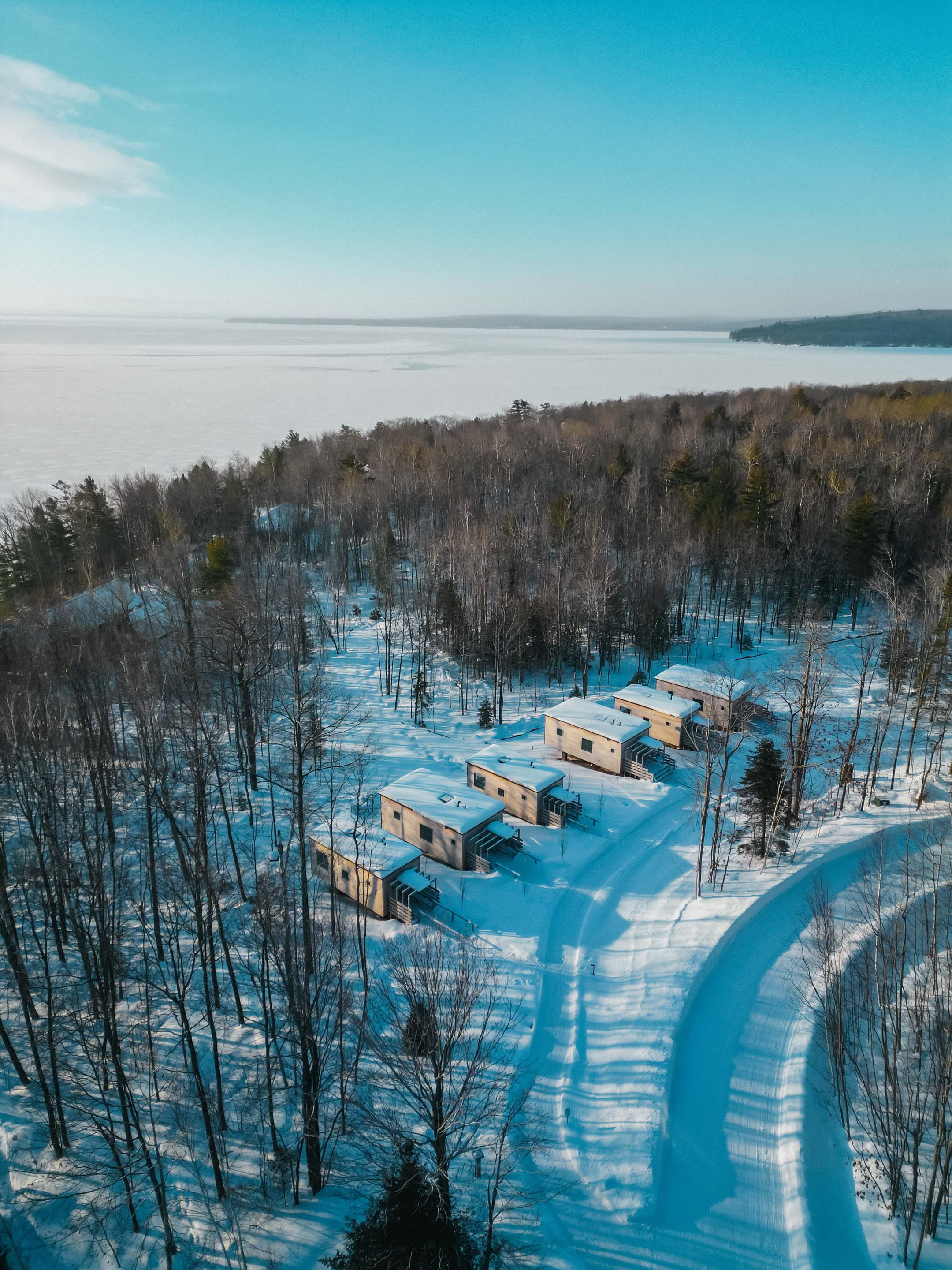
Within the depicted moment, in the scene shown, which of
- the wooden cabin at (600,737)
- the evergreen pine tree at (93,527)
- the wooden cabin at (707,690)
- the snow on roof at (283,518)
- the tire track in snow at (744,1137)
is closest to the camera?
the tire track in snow at (744,1137)

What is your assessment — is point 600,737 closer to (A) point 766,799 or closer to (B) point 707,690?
(A) point 766,799

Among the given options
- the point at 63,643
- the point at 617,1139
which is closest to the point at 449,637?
the point at 63,643

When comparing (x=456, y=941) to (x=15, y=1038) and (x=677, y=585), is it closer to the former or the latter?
(x=15, y=1038)

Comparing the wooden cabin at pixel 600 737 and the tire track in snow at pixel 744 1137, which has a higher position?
the wooden cabin at pixel 600 737

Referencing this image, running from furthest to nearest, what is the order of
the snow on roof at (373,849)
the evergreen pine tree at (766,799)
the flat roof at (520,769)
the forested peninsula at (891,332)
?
the forested peninsula at (891,332), the flat roof at (520,769), the evergreen pine tree at (766,799), the snow on roof at (373,849)

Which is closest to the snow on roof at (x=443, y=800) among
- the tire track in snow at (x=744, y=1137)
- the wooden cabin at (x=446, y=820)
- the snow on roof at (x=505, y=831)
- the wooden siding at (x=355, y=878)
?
the wooden cabin at (x=446, y=820)

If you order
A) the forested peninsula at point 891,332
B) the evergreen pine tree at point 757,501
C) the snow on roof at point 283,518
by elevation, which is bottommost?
the snow on roof at point 283,518

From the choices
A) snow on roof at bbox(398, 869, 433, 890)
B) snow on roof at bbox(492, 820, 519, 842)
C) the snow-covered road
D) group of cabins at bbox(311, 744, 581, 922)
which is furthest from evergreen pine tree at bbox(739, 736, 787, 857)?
snow on roof at bbox(398, 869, 433, 890)

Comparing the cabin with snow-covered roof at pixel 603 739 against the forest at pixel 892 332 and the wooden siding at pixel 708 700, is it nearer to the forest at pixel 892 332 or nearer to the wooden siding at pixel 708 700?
the wooden siding at pixel 708 700
